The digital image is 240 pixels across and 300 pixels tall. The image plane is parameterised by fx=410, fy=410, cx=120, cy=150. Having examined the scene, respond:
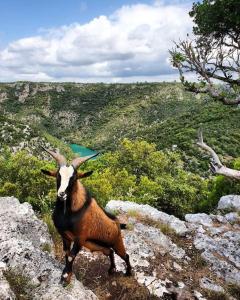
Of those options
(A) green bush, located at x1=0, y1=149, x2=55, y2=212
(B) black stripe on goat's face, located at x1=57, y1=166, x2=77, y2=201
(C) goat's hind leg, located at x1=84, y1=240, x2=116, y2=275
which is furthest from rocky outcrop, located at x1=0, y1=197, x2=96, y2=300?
(A) green bush, located at x1=0, y1=149, x2=55, y2=212

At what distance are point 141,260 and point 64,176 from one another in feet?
14.5

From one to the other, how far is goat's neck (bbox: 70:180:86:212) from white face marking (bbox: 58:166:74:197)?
1.31ft

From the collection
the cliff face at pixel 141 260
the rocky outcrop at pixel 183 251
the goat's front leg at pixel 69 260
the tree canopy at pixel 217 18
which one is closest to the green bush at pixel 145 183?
the rocky outcrop at pixel 183 251

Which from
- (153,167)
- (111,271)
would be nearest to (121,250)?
(111,271)

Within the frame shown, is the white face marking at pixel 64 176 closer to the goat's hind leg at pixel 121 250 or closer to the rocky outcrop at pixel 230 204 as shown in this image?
the goat's hind leg at pixel 121 250

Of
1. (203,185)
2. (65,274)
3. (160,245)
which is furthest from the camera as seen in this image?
(203,185)

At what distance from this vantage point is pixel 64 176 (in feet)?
23.5

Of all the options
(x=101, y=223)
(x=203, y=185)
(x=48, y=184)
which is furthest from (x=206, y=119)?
(x=101, y=223)

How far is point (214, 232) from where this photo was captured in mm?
13781

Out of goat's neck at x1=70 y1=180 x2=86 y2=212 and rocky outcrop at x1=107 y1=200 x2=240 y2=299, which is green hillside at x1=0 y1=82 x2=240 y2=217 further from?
goat's neck at x1=70 y1=180 x2=86 y2=212

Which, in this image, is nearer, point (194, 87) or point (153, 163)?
point (194, 87)

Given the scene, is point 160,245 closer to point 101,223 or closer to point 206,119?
point 101,223

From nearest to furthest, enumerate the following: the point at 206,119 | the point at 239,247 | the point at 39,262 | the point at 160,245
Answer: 1. the point at 39,262
2. the point at 160,245
3. the point at 239,247
4. the point at 206,119

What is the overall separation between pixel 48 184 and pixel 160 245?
92.6ft
